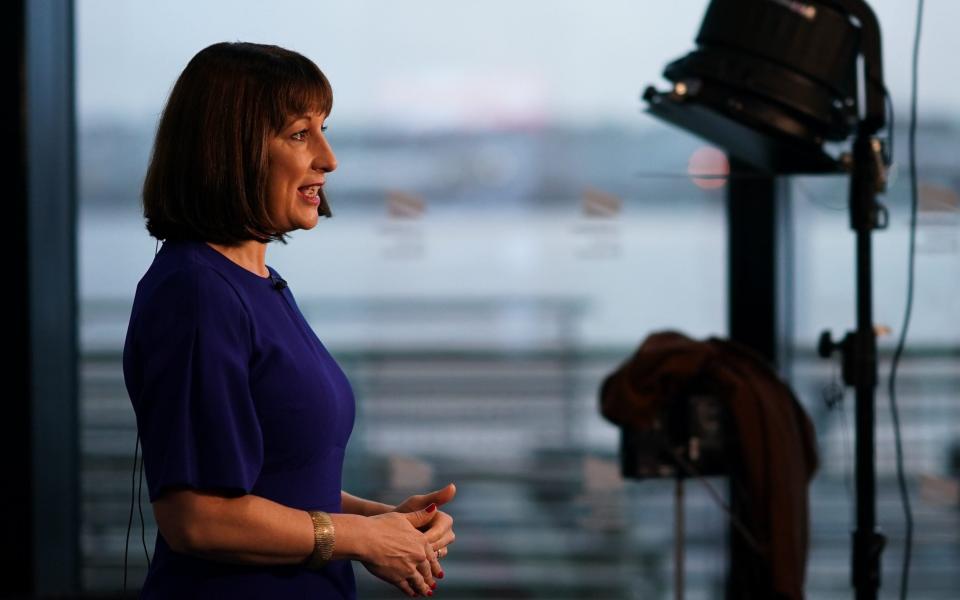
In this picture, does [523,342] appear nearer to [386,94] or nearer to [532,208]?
[532,208]

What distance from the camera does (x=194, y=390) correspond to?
45.5 inches

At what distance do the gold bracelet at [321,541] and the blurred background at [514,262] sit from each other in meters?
2.17

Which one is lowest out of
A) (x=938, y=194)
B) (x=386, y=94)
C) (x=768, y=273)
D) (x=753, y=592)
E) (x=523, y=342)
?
(x=753, y=592)

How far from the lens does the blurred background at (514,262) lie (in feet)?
11.0

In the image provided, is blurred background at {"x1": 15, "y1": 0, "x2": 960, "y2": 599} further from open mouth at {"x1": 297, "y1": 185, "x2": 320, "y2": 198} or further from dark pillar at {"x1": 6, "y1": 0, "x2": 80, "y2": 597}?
open mouth at {"x1": 297, "y1": 185, "x2": 320, "y2": 198}

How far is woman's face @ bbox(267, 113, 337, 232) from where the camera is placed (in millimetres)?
1263

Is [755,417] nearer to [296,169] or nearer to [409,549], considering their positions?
[409,549]

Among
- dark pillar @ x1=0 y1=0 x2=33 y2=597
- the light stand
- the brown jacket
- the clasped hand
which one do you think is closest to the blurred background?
dark pillar @ x1=0 y1=0 x2=33 y2=597

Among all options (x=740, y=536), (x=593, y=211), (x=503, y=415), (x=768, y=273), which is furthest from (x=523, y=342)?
(x=740, y=536)

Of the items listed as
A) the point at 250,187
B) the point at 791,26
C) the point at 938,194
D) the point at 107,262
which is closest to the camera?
the point at 250,187

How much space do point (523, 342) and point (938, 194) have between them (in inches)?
49.8

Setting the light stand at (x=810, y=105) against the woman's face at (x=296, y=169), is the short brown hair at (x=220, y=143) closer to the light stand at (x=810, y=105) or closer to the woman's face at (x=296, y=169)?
the woman's face at (x=296, y=169)

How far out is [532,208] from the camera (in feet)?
11.2

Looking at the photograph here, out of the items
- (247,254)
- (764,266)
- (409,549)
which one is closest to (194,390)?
(247,254)
